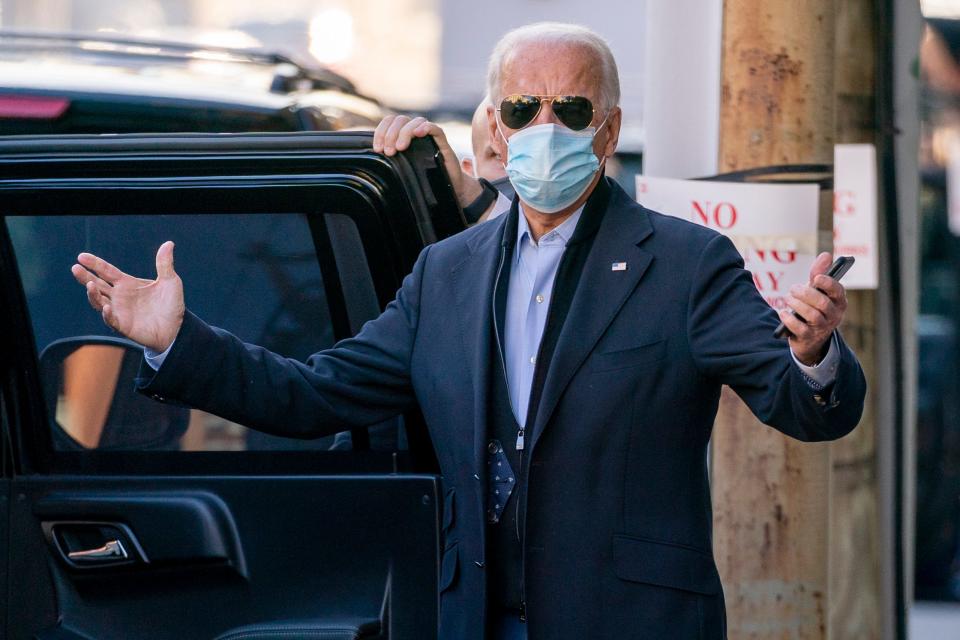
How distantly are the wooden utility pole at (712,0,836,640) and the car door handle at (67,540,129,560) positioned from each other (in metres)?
1.39

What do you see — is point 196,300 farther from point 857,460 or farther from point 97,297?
point 857,460

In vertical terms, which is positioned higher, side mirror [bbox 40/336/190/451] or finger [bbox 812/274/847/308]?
finger [bbox 812/274/847/308]

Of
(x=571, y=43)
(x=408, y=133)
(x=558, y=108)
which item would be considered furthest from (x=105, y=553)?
(x=571, y=43)

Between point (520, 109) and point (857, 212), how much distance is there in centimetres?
192

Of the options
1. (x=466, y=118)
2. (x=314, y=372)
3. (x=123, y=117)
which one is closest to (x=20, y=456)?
(x=314, y=372)

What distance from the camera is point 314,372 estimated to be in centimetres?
278

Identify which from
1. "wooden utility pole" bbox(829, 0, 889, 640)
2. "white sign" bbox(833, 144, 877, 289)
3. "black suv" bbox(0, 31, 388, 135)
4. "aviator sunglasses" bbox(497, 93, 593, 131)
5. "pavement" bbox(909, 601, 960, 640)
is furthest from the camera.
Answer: "pavement" bbox(909, 601, 960, 640)

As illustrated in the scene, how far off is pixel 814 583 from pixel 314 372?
1.41 m

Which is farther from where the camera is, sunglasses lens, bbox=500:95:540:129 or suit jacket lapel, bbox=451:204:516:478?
sunglasses lens, bbox=500:95:540:129

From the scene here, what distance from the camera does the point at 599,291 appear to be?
8.38ft

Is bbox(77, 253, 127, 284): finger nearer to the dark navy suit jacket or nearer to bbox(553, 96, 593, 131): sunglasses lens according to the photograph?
the dark navy suit jacket

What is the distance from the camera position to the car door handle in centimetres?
288

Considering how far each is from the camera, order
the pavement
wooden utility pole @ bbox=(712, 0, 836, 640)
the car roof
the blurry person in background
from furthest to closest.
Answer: the pavement → the car roof → the blurry person in background → wooden utility pole @ bbox=(712, 0, 836, 640)

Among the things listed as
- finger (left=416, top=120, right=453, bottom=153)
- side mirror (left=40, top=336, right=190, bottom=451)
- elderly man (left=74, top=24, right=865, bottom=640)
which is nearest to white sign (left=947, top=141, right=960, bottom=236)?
finger (left=416, top=120, right=453, bottom=153)
